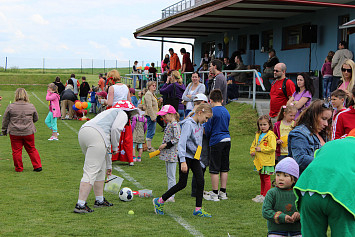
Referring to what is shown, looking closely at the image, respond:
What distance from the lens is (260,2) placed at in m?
19.7

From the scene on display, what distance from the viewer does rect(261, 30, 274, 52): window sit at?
26.3 metres

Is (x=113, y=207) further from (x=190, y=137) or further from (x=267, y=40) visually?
(x=267, y=40)

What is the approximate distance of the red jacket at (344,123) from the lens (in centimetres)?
642

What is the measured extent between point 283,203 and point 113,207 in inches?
147

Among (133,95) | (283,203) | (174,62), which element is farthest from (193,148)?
(174,62)

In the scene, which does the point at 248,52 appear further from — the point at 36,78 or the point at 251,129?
the point at 36,78

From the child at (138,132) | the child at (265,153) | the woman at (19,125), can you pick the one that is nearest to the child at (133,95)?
the child at (138,132)

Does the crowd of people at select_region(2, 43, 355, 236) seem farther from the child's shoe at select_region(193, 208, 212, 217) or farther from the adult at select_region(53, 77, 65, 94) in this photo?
the adult at select_region(53, 77, 65, 94)

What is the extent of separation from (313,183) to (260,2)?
54.3 ft

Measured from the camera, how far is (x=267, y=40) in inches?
1053

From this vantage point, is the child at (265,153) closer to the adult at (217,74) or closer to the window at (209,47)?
the adult at (217,74)

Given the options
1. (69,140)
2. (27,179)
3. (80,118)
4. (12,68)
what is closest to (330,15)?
(69,140)

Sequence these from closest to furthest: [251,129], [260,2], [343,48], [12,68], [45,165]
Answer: [45,165] → [343,48] → [251,129] → [260,2] → [12,68]

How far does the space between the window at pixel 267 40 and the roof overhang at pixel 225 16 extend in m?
0.61
